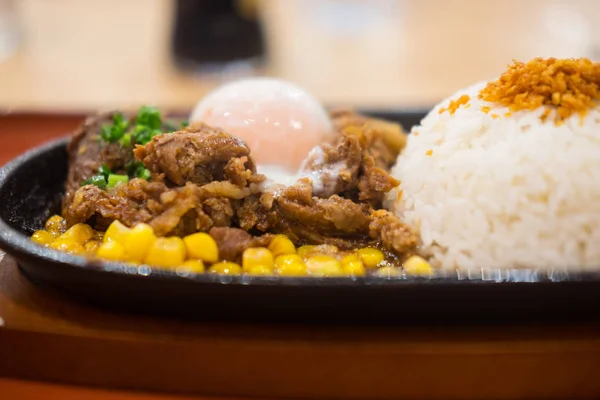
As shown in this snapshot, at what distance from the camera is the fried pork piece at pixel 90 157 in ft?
10.2

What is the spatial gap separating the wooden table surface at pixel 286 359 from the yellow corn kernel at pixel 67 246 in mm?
386

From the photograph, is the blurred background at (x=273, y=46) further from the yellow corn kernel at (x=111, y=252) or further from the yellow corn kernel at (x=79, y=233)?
the yellow corn kernel at (x=111, y=252)

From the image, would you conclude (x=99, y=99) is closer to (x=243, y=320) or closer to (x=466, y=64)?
(x=466, y=64)

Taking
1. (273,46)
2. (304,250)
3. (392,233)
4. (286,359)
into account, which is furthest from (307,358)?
(273,46)

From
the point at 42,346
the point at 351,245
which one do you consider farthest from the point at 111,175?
the point at 351,245

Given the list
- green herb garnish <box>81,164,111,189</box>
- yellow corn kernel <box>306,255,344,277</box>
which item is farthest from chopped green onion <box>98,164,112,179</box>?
yellow corn kernel <box>306,255,344,277</box>

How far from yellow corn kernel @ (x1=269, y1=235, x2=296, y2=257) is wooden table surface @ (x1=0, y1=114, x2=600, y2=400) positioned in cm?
48

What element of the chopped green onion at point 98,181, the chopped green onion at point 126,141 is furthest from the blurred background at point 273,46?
the chopped green onion at point 98,181

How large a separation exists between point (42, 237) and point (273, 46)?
4668 millimetres

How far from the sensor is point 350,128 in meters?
3.25

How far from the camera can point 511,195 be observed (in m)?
2.57

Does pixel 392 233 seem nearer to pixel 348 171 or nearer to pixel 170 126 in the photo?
pixel 348 171

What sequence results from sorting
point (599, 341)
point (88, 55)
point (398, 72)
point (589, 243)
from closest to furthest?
1. point (599, 341)
2. point (589, 243)
3. point (398, 72)
4. point (88, 55)

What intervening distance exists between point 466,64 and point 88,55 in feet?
15.1
